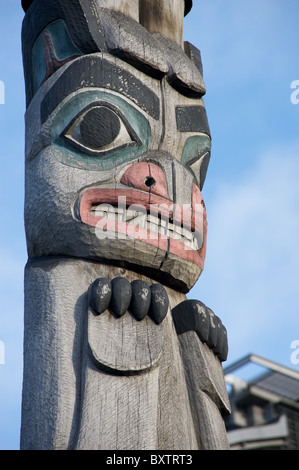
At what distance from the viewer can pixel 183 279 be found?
153 inches

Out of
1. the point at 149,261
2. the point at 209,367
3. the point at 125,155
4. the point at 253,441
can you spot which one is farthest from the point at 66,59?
the point at 253,441

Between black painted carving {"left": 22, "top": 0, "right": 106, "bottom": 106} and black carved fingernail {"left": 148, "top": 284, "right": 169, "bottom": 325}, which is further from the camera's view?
black painted carving {"left": 22, "top": 0, "right": 106, "bottom": 106}

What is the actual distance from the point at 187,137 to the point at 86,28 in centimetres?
93

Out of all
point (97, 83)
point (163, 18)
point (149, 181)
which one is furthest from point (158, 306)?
point (163, 18)

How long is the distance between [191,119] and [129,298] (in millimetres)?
1474

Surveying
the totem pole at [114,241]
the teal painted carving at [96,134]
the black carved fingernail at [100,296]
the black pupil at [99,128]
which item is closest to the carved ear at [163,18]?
the totem pole at [114,241]

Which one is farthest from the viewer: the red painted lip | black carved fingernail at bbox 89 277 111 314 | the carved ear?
the carved ear

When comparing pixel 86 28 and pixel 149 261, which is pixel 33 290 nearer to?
pixel 149 261

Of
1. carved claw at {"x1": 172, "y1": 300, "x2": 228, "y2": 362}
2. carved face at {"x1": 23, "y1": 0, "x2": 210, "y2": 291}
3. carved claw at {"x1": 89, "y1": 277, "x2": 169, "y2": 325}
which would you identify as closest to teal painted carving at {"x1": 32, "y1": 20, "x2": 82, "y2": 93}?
carved face at {"x1": 23, "y1": 0, "x2": 210, "y2": 291}

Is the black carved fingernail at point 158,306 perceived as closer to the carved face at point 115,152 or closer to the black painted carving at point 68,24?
the carved face at point 115,152

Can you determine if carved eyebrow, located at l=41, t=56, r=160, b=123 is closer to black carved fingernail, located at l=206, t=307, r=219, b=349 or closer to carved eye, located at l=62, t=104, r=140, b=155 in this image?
carved eye, located at l=62, t=104, r=140, b=155

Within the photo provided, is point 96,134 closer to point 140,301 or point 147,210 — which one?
point 147,210

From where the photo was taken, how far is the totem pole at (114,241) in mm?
3172

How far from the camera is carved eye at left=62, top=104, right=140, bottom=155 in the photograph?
3.85m
